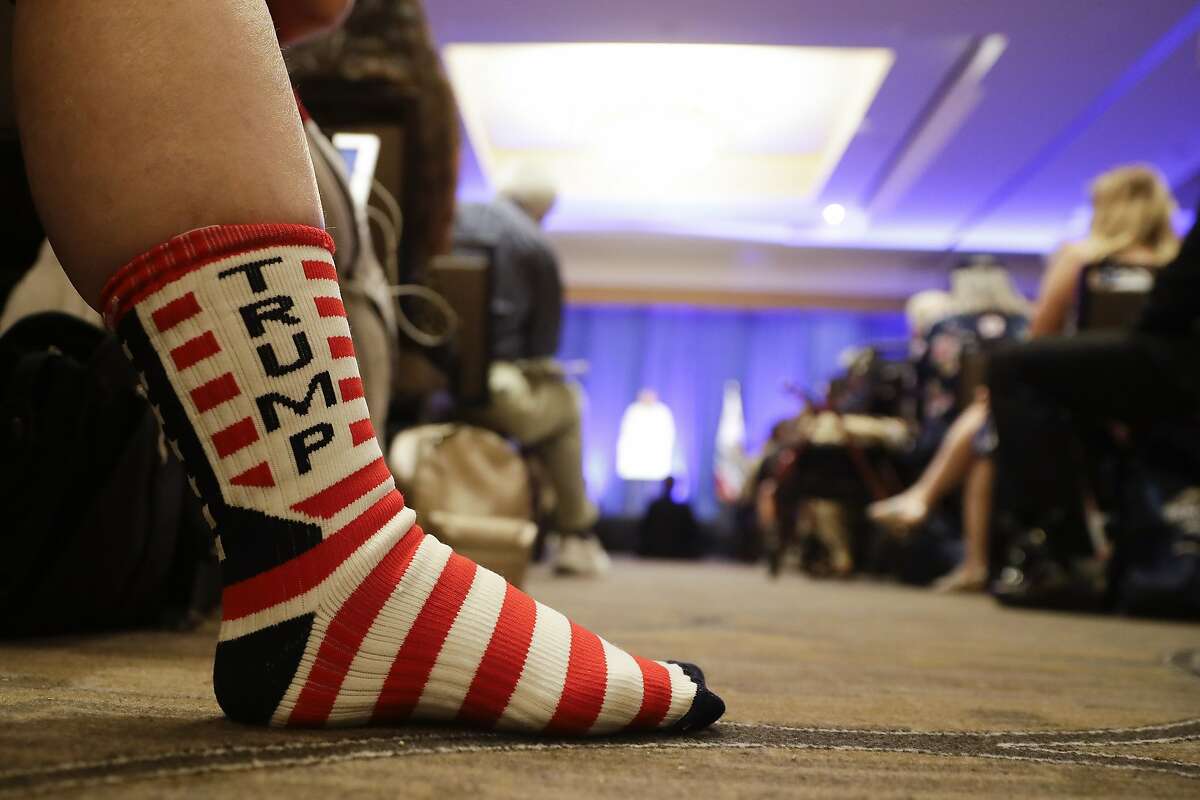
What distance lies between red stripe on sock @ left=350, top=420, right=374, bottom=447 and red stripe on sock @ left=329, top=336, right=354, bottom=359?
36 mm

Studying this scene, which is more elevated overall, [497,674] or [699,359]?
[699,359]

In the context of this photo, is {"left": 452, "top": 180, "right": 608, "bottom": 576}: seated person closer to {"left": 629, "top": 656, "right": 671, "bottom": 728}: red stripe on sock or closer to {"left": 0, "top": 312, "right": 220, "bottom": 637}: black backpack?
{"left": 0, "top": 312, "right": 220, "bottom": 637}: black backpack

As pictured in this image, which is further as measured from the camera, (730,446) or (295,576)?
(730,446)

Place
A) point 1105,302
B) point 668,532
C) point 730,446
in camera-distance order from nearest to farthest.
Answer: point 1105,302, point 668,532, point 730,446

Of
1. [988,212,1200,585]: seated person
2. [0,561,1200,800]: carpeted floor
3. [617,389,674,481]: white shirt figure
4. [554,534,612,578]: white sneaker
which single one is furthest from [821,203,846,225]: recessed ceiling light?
[0,561,1200,800]: carpeted floor

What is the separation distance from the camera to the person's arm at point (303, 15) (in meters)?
0.67

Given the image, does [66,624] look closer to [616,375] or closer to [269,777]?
[269,777]

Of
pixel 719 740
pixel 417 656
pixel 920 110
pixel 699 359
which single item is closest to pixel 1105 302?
pixel 719 740

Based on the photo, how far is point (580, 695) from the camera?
0.48 metres

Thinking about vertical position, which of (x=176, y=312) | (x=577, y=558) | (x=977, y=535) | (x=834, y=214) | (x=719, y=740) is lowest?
(x=577, y=558)

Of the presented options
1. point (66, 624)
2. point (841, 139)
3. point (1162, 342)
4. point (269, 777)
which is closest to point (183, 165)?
point (269, 777)

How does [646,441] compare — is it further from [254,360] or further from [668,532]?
[254,360]

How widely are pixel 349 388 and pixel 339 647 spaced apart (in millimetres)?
136

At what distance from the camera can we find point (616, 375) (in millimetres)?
8367
